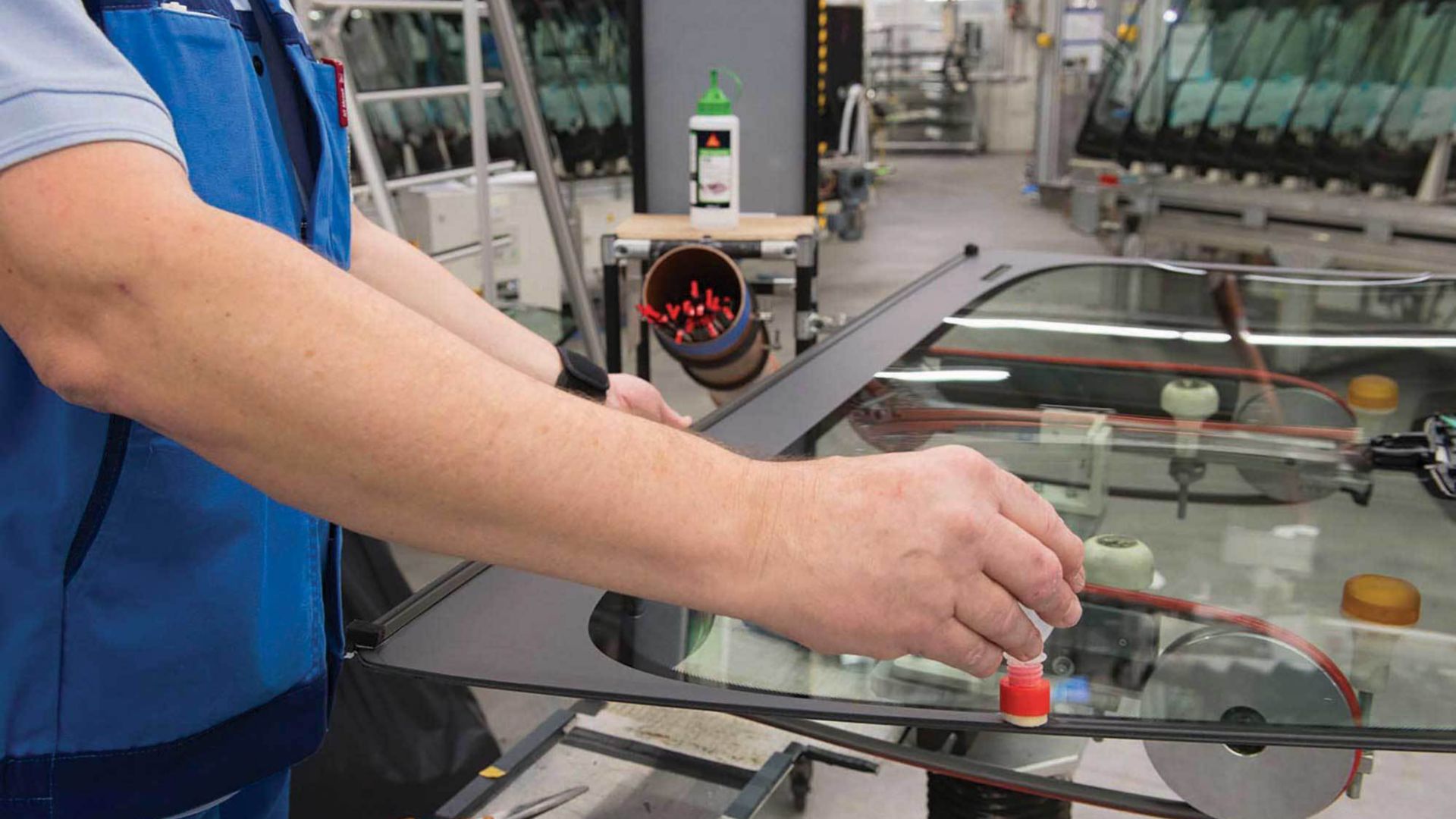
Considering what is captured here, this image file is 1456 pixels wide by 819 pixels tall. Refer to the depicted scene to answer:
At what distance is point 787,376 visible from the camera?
4.50 ft

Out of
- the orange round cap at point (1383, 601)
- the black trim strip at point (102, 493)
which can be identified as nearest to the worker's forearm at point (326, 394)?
the black trim strip at point (102, 493)

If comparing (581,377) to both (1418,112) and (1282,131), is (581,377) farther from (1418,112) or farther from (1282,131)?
(1282,131)

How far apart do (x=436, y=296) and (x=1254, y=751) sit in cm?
74

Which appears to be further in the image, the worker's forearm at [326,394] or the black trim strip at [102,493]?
the black trim strip at [102,493]

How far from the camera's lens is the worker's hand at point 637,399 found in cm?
116

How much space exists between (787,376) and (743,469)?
0.77m

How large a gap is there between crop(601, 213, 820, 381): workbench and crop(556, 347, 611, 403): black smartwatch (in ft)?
3.57

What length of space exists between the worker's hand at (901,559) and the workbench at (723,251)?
1.58 meters

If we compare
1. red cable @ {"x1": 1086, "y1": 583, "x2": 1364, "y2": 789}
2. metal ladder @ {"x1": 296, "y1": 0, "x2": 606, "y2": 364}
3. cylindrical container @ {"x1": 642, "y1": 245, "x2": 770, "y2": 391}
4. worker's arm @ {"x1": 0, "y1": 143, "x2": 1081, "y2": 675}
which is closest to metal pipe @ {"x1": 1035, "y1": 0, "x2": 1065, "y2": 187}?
metal ladder @ {"x1": 296, "y1": 0, "x2": 606, "y2": 364}

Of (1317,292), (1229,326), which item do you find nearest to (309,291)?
(1229,326)

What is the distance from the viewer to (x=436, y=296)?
3.48 ft

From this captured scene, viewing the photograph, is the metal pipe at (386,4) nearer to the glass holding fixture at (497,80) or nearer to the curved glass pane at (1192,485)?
the glass holding fixture at (497,80)

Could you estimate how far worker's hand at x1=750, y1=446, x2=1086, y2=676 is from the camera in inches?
23.4

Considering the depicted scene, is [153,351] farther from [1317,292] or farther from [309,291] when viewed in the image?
[1317,292]
